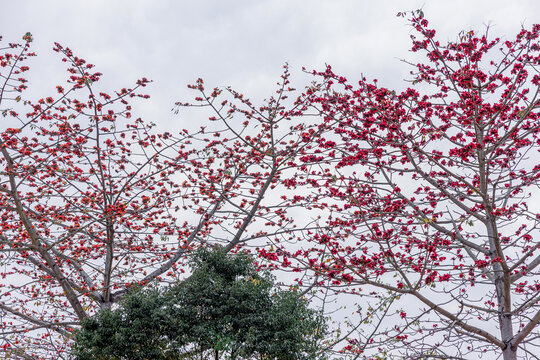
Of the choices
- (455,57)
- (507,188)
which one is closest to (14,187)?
(455,57)

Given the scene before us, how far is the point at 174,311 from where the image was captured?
7355 millimetres

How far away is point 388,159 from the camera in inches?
279

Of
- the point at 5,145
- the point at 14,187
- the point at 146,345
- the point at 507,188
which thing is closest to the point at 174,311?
the point at 146,345

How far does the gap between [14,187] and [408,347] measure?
258 inches

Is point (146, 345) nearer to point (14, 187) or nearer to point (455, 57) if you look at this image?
point (14, 187)

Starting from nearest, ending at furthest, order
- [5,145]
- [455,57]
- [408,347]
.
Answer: [408,347] → [455,57] → [5,145]

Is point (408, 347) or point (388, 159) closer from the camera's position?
point (408, 347)

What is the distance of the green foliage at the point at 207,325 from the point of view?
6934 mm

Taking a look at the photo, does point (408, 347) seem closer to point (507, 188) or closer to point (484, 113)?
point (507, 188)

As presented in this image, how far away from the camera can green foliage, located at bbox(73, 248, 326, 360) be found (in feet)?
22.7

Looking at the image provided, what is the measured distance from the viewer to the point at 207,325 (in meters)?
7.15

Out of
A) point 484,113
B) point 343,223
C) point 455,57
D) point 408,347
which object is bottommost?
point 408,347

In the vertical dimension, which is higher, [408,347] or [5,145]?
[5,145]

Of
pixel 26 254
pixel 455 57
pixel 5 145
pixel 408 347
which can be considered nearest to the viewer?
pixel 408 347
